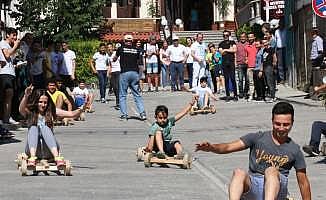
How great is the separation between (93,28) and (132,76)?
25.6 metres

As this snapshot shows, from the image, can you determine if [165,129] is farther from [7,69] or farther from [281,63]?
[281,63]

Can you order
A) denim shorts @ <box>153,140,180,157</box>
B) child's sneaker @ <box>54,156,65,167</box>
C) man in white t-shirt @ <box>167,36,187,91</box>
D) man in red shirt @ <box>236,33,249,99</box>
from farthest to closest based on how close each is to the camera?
man in white t-shirt @ <box>167,36,187,91</box> → man in red shirt @ <box>236,33,249,99</box> → denim shorts @ <box>153,140,180,157</box> → child's sneaker @ <box>54,156,65,167</box>

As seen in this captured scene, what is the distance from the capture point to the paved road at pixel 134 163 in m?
10.2

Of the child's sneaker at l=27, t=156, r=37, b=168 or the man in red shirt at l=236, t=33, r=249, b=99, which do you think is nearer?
the child's sneaker at l=27, t=156, r=37, b=168

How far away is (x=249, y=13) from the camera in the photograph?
46.9m

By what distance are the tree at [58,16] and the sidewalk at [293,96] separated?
15.9 meters

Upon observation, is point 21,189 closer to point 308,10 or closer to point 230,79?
point 230,79

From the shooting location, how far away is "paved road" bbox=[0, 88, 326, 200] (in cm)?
1016

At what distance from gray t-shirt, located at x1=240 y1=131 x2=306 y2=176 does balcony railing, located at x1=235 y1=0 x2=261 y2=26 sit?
34.1m

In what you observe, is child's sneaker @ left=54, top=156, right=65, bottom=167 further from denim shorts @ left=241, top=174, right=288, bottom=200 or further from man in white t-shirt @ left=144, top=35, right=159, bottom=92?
man in white t-shirt @ left=144, top=35, right=159, bottom=92

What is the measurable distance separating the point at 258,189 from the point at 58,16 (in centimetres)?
3627

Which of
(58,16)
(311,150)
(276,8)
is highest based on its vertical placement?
(58,16)

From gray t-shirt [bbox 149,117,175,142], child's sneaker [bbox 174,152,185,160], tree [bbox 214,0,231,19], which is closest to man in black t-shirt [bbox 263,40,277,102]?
gray t-shirt [bbox 149,117,175,142]

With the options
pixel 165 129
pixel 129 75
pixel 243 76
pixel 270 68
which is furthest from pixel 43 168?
pixel 243 76
